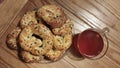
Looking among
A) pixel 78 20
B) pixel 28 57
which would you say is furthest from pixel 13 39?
pixel 78 20

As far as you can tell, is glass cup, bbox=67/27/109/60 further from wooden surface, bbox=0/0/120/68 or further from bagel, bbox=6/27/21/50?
bagel, bbox=6/27/21/50

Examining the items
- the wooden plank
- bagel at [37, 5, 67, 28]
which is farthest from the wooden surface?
bagel at [37, 5, 67, 28]

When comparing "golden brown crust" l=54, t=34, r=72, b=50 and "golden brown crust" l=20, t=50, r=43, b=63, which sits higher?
"golden brown crust" l=54, t=34, r=72, b=50

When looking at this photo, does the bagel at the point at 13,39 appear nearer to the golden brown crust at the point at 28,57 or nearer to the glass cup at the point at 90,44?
the golden brown crust at the point at 28,57

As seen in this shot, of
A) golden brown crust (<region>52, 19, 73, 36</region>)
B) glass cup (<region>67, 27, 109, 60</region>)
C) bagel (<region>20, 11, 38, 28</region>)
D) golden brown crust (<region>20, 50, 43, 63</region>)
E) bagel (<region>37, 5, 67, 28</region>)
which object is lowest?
golden brown crust (<region>20, 50, 43, 63</region>)

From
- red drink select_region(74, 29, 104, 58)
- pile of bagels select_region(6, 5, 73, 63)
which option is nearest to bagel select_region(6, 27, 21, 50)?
pile of bagels select_region(6, 5, 73, 63)

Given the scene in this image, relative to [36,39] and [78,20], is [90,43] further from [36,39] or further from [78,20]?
[36,39]

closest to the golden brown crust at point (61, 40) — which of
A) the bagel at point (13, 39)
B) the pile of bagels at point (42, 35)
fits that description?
the pile of bagels at point (42, 35)

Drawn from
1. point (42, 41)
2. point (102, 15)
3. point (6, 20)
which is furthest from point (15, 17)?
point (102, 15)
